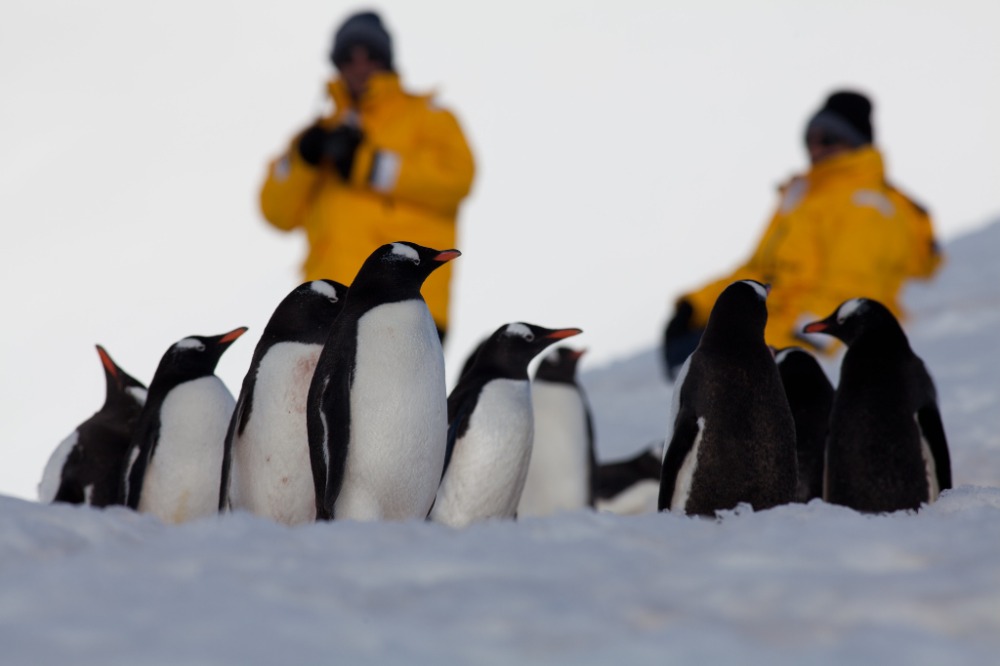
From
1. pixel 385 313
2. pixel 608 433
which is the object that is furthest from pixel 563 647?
pixel 608 433

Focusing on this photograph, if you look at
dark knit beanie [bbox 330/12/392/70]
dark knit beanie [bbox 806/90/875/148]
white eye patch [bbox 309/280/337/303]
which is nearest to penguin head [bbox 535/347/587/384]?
dark knit beanie [bbox 330/12/392/70]

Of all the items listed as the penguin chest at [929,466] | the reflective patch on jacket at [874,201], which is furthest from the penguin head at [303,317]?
the reflective patch on jacket at [874,201]

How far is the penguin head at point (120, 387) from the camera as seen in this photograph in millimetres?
4383

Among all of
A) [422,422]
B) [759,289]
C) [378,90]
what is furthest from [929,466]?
[378,90]

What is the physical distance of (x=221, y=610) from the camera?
1.74m

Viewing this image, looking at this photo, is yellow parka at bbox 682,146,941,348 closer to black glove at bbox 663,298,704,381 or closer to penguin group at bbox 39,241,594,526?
black glove at bbox 663,298,704,381

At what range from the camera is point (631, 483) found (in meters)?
6.51

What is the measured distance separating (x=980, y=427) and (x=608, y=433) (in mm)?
2412

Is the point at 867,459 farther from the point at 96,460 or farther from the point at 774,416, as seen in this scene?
the point at 96,460

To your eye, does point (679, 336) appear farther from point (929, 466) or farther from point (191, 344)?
point (191, 344)

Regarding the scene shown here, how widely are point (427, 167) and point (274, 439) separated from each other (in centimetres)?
237

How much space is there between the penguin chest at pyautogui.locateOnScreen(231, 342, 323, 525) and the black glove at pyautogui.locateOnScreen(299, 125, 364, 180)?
2.23 m

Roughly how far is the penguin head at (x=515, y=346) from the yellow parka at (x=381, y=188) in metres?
1.18

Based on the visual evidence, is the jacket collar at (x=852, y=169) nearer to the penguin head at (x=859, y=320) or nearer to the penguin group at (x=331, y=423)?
the penguin head at (x=859, y=320)
